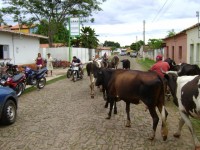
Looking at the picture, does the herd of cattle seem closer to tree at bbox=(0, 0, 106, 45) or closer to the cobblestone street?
the cobblestone street

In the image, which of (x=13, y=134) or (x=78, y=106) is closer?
(x=13, y=134)

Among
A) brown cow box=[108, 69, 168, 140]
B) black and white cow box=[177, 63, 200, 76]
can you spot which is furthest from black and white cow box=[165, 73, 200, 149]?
black and white cow box=[177, 63, 200, 76]

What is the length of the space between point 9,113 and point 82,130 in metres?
2.14

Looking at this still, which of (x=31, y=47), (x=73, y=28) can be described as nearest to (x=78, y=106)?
(x=31, y=47)

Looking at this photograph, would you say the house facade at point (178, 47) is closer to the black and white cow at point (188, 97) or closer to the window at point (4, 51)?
the window at point (4, 51)

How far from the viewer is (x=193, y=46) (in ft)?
76.2

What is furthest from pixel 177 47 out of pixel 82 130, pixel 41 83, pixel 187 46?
pixel 82 130

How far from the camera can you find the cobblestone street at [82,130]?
6504mm

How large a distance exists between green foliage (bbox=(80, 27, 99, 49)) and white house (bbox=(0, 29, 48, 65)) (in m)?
19.4

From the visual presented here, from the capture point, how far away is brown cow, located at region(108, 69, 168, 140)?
273 inches

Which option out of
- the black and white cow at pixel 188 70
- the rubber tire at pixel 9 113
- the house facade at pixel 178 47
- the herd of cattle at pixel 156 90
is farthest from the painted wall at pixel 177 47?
the rubber tire at pixel 9 113

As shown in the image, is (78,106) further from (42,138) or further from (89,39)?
(89,39)

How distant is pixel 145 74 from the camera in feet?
23.7

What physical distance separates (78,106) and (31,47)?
→ 17.9m
